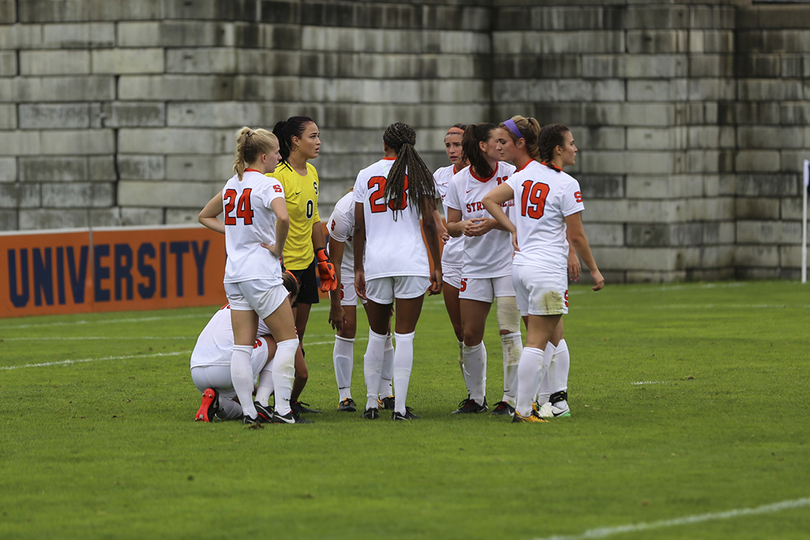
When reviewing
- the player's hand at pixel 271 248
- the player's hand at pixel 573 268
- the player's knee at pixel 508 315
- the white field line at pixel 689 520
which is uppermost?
the player's hand at pixel 271 248

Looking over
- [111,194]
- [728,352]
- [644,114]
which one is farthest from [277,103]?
[728,352]

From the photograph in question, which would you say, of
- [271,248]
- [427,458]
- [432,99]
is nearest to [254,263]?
[271,248]

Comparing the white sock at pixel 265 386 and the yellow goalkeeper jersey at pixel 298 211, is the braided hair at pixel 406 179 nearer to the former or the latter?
the yellow goalkeeper jersey at pixel 298 211

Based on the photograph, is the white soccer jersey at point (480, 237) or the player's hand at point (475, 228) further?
the white soccer jersey at point (480, 237)

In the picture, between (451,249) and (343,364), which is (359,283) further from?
(451,249)

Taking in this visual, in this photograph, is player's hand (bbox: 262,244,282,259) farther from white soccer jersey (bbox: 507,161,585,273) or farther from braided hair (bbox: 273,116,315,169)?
white soccer jersey (bbox: 507,161,585,273)

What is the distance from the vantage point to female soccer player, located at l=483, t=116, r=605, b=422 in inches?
324

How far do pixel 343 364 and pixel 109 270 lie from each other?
9.18 meters

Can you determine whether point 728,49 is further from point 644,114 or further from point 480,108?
point 480,108

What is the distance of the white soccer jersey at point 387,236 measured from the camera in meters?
8.62

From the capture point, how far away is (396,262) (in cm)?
860

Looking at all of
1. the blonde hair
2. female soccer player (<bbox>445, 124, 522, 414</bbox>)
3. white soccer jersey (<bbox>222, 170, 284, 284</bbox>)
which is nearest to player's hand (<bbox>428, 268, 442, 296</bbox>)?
female soccer player (<bbox>445, 124, 522, 414</bbox>)

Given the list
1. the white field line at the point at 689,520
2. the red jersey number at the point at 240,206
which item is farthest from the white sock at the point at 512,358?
the white field line at the point at 689,520

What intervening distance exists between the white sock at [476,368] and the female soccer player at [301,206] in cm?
108
